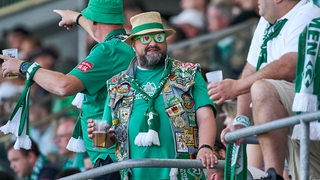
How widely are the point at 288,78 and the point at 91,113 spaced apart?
1712mm

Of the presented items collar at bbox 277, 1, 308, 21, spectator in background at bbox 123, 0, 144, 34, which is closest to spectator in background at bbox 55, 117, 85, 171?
spectator in background at bbox 123, 0, 144, 34

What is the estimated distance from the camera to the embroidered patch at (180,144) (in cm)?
1092

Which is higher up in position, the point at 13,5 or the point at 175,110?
the point at 13,5

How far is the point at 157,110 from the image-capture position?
11.0 meters

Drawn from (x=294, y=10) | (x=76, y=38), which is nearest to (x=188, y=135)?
(x=294, y=10)

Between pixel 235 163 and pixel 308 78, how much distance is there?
2.62ft

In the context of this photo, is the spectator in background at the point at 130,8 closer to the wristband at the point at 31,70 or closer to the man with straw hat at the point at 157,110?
the wristband at the point at 31,70

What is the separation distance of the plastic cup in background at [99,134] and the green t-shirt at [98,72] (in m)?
0.68

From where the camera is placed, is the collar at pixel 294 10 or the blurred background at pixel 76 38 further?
the blurred background at pixel 76 38

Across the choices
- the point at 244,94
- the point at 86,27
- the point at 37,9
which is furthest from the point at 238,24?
the point at 244,94

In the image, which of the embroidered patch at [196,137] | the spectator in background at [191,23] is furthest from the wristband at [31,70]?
the spectator in background at [191,23]

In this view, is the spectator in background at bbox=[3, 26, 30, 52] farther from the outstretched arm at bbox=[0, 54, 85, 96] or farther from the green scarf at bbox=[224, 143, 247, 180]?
the green scarf at bbox=[224, 143, 247, 180]

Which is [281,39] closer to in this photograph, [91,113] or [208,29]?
[91,113]

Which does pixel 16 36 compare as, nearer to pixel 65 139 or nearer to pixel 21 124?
pixel 65 139
